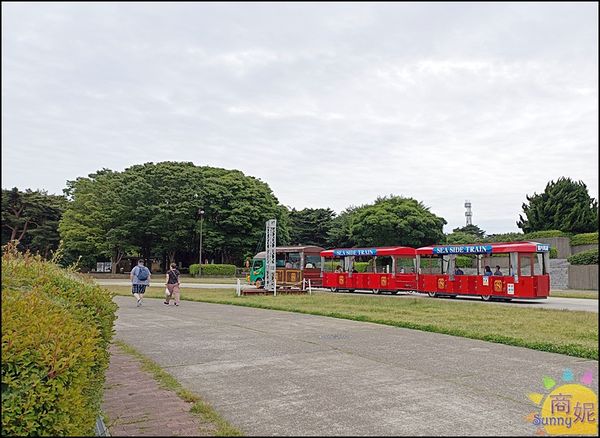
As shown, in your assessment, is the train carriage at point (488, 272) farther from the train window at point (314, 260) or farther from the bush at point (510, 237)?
the bush at point (510, 237)

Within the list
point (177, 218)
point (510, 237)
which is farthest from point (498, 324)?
point (177, 218)

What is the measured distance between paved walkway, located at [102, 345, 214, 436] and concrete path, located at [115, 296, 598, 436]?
380mm

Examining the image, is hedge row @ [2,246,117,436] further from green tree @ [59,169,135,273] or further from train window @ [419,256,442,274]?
green tree @ [59,169,135,273]

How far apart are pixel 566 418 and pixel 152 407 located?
438 centimetres

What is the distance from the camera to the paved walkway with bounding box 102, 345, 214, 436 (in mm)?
4230

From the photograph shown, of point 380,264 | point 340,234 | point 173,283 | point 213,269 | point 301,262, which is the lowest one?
point 173,283

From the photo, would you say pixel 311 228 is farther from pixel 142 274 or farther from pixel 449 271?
pixel 142 274

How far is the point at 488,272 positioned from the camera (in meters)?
22.8

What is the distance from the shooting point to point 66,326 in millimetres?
3584

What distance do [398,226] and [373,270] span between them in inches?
952

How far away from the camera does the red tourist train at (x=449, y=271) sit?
2119 centimetres

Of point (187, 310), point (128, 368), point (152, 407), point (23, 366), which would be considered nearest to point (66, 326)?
point (23, 366)

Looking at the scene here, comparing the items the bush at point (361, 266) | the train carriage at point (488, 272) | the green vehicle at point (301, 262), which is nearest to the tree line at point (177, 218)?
the green vehicle at point (301, 262)

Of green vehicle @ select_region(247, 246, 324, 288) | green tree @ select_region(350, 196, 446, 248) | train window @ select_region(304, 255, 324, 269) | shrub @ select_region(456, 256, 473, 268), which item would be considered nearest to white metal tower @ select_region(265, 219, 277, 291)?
green vehicle @ select_region(247, 246, 324, 288)
